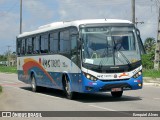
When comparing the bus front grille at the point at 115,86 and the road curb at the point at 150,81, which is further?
the road curb at the point at 150,81

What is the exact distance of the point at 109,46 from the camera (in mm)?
17344

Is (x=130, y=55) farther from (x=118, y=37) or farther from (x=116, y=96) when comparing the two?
(x=116, y=96)

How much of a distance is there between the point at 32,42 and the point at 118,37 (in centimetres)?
789

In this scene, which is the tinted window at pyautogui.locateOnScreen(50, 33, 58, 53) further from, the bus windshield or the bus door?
the bus windshield

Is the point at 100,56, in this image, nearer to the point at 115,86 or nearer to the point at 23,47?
the point at 115,86

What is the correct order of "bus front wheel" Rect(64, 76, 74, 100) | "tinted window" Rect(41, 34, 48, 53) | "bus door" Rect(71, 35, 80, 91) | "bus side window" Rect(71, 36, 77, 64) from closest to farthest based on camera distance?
"bus door" Rect(71, 35, 80, 91)
"bus side window" Rect(71, 36, 77, 64)
"bus front wheel" Rect(64, 76, 74, 100)
"tinted window" Rect(41, 34, 48, 53)

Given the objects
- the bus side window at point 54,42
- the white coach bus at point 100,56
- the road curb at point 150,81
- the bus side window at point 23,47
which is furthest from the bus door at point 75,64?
the road curb at point 150,81

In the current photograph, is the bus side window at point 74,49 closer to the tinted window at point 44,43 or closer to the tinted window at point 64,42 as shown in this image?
the tinted window at point 64,42

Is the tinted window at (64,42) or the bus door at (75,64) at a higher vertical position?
the tinted window at (64,42)

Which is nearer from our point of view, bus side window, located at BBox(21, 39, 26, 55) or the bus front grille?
the bus front grille

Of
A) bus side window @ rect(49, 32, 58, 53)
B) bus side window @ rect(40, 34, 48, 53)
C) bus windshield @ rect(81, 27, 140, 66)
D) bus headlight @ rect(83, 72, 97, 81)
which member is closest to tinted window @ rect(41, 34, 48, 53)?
bus side window @ rect(40, 34, 48, 53)

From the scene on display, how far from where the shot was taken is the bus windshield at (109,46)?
56.2 feet

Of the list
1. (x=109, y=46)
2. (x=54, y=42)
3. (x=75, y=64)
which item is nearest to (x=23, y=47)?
(x=54, y=42)

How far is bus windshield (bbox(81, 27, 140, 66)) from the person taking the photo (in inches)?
675
